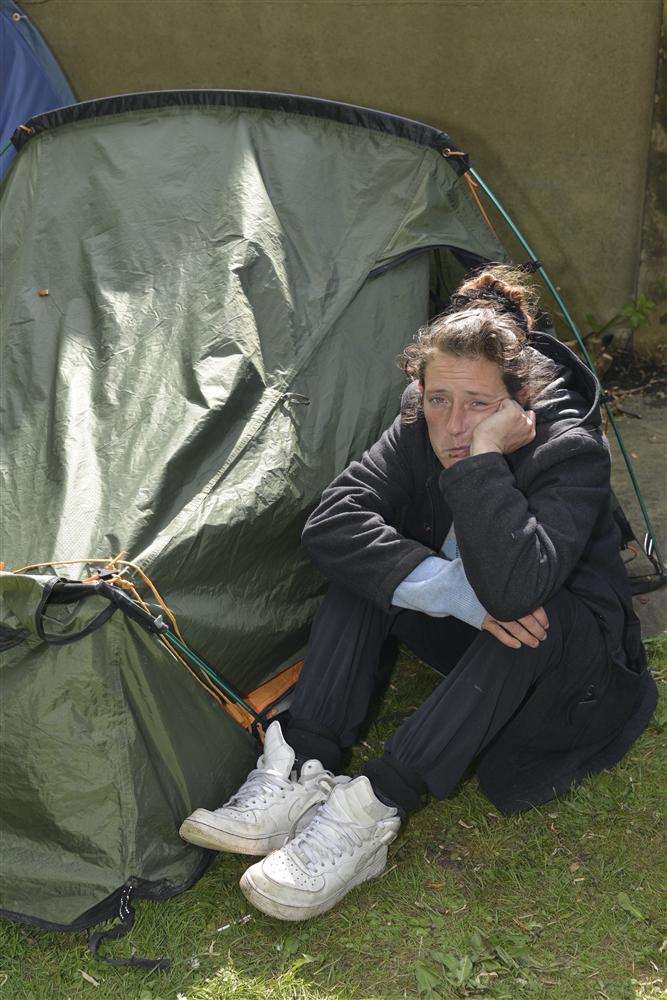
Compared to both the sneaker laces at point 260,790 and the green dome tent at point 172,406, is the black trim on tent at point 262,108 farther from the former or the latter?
the sneaker laces at point 260,790

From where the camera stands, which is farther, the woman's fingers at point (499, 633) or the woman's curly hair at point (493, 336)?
the woman's curly hair at point (493, 336)

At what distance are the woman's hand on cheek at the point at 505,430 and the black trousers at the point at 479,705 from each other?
349 millimetres

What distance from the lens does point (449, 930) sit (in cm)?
227

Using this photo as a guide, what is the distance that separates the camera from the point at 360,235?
10.2ft

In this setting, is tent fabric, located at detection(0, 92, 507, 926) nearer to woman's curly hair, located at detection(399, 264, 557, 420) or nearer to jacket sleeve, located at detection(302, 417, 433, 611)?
jacket sleeve, located at detection(302, 417, 433, 611)

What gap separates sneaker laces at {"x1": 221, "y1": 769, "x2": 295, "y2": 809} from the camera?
2.38 m

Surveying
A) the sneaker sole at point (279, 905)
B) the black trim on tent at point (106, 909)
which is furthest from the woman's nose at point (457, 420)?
the black trim on tent at point (106, 909)

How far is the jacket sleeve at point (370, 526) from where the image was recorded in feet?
7.93

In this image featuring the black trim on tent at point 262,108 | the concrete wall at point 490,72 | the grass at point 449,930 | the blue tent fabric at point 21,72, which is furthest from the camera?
the blue tent fabric at point 21,72

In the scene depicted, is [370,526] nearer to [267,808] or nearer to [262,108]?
[267,808]

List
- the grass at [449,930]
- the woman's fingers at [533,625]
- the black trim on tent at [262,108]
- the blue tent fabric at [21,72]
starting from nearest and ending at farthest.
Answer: the grass at [449,930] → the woman's fingers at [533,625] → the black trim on tent at [262,108] → the blue tent fabric at [21,72]

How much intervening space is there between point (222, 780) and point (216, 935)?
340mm

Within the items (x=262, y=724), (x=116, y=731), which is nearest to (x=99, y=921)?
(x=116, y=731)

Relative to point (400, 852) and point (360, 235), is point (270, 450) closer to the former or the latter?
point (360, 235)
